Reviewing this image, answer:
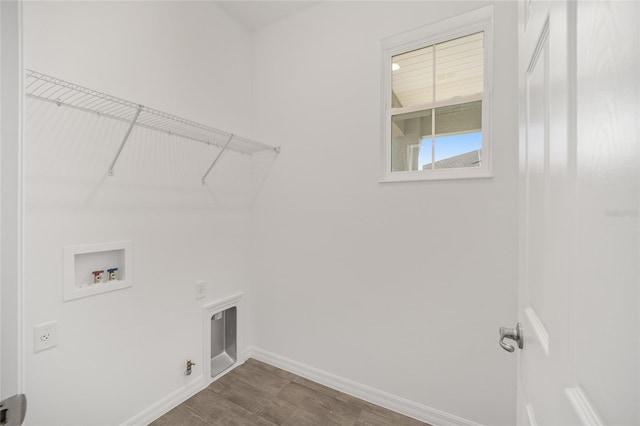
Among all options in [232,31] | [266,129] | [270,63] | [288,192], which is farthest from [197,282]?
[232,31]

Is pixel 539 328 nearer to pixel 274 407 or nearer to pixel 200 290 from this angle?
pixel 274 407

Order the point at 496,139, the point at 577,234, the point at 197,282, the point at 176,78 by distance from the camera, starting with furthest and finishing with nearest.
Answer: the point at 197,282 < the point at 176,78 < the point at 496,139 < the point at 577,234

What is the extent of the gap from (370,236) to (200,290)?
1337 millimetres

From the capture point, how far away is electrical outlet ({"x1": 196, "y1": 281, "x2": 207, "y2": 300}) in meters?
1.94

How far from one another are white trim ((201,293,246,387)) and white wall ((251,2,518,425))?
0.14 m

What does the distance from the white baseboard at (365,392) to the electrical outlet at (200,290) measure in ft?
2.52

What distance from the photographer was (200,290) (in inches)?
77.3

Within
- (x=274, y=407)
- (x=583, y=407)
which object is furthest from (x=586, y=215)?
(x=274, y=407)

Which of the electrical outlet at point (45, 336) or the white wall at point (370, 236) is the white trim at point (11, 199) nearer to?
the electrical outlet at point (45, 336)

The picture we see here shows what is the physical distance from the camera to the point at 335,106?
6.54 feet

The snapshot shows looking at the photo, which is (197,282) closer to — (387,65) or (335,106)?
(335,106)

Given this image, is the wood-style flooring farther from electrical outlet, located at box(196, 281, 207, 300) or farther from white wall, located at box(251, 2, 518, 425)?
electrical outlet, located at box(196, 281, 207, 300)

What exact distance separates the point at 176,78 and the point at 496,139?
2095 mm

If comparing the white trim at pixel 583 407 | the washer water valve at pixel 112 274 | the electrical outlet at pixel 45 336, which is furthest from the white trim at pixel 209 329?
the white trim at pixel 583 407
